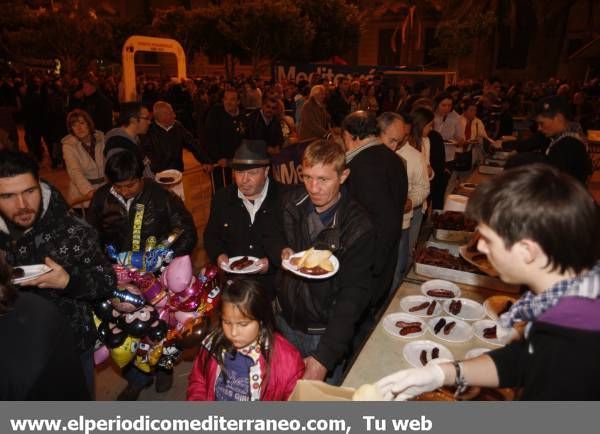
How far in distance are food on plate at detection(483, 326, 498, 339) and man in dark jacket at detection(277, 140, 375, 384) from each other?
0.77 meters

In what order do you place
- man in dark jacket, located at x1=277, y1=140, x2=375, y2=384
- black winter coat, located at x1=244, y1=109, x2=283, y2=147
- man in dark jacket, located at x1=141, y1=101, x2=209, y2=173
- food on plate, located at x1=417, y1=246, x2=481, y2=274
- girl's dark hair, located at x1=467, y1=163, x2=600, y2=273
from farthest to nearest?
black winter coat, located at x1=244, y1=109, x2=283, y2=147
man in dark jacket, located at x1=141, y1=101, x2=209, y2=173
food on plate, located at x1=417, y1=246, x2=481, y2=274
man in dark jacket, located at x1=277, y1=140, x2=375, y2=384
girl's dark hair, located at x1=467, y1=163, x2=600, y2=273

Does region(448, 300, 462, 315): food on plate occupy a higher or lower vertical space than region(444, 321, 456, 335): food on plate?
higher

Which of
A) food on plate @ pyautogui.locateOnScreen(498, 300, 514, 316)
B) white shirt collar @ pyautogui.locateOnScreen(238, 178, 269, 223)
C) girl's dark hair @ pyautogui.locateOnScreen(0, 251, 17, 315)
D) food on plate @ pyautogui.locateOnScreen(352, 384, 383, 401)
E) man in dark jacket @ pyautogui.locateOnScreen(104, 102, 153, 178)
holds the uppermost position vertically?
man in dark jacket @ pyautogui.locateOnScreen(104, 102, 153, 178)

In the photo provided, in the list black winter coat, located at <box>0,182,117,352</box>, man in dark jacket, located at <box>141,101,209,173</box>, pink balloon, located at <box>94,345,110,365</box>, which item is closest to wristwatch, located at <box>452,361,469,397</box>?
black winter coat, located at <box>0,182,117,352</box>

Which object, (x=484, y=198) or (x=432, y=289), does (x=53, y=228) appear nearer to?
(x=484, y=198)

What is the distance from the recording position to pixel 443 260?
3490 mm

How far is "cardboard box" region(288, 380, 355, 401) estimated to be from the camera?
1.71 metres

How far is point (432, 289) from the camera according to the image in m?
3.17

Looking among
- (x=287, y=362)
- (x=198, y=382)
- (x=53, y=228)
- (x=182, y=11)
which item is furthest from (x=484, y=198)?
(x=182, y=11)

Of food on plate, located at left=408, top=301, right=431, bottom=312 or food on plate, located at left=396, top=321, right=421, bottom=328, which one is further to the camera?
food on plate, located at left=408, top=301, right=431, bottom=312

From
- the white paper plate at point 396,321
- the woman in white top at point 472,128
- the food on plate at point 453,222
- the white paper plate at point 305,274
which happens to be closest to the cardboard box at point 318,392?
the white paper plate at point 305,274

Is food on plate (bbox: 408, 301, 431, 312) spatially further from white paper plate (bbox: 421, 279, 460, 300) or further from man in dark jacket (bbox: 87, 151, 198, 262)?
man in dark jacket (bbox: 87, 151, 198, 262)

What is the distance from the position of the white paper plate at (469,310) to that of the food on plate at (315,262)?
1.06 meters

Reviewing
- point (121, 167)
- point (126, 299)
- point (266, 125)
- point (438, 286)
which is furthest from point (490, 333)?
point (266, 125)
